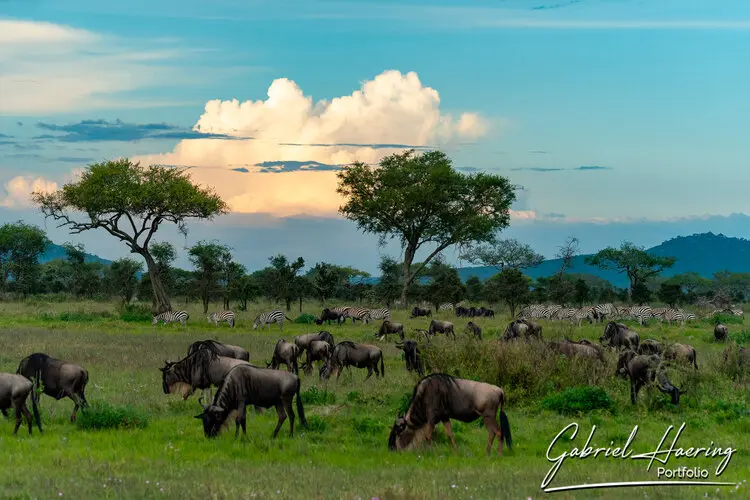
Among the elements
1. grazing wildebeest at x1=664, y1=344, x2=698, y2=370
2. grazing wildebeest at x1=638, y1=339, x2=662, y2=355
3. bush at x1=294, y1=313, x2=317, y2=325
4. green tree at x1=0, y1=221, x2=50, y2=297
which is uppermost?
green tree at x1=0, y1=221, x2=50, y2=297

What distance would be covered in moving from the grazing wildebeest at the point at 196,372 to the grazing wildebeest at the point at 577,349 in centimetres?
957

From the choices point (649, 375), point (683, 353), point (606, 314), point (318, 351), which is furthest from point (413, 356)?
point (606, 314)

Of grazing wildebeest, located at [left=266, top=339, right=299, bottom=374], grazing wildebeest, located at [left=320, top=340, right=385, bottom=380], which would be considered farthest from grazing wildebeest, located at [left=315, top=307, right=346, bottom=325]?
grazing wildebeest, located at [left=320, top=340, right=385, bottom=380]

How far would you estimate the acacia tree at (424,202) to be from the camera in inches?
2975

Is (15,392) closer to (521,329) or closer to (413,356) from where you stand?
(413,356)

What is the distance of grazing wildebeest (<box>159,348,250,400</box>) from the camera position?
18203mm

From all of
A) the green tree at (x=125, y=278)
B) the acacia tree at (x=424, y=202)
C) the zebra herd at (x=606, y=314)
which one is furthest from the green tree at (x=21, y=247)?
the zebra herd at (x=606, y=314)

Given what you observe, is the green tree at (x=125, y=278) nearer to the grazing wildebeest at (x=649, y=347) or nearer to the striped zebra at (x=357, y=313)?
the striped zebra at (x=357, y=313)

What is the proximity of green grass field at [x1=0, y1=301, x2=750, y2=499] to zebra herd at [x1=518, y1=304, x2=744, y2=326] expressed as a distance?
2720 cm

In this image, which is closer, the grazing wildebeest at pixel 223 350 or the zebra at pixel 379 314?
the grazing wildebeest at pixel 223 350

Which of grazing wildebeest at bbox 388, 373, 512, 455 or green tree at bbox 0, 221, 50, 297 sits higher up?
green tree at bbox 0, 221, 50, 297

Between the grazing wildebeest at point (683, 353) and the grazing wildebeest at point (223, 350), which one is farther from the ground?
the grazing wildebeest at point (223, 350)

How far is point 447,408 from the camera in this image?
545 inches

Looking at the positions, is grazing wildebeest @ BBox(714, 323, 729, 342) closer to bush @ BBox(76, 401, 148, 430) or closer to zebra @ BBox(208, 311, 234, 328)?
zebra @ BBox(208, 311, 234, 328)
